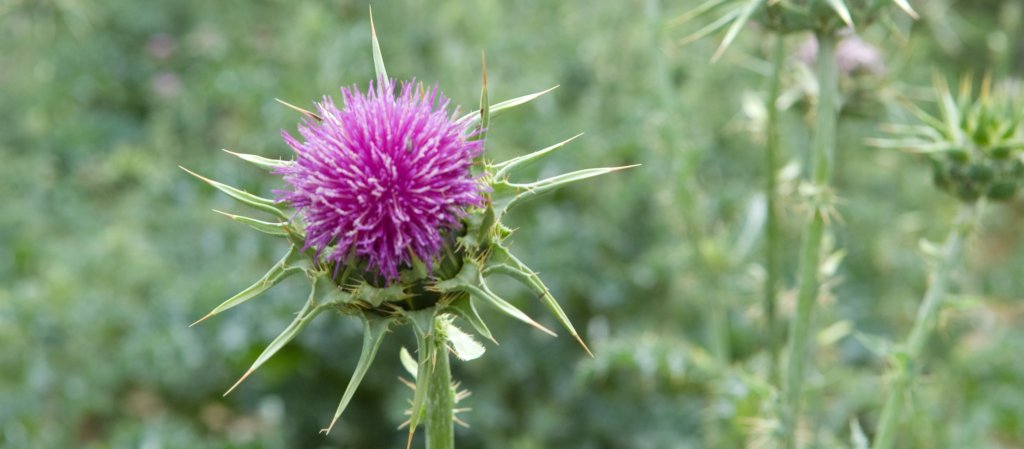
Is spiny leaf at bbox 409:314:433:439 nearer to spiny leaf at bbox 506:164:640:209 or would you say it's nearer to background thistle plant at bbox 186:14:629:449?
background thistle plant at bbox 186:14:629:449

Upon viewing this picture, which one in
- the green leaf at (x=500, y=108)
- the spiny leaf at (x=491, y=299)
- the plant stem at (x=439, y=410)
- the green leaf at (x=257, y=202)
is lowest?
the plant stem at (x=439, y=410)

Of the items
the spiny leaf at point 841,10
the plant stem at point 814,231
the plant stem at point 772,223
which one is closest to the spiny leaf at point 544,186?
the spiny leaf at point 841,10

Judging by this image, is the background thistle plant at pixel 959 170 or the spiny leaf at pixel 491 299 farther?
the background thistle plant at pixel 959 170

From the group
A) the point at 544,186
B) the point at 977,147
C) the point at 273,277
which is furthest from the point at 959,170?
the point at 273,277

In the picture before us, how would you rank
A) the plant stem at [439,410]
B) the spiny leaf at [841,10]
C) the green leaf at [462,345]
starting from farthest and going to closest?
the spiny leaf at [841,10], the plant stem at [439,410], the green leaf at [462,345]

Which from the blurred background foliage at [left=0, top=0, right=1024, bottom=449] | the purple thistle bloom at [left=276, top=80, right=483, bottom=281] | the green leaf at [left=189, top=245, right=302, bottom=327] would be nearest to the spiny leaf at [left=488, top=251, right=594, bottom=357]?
the purple thistle bloom at [left=276, top=80, right=483, bottom=281]

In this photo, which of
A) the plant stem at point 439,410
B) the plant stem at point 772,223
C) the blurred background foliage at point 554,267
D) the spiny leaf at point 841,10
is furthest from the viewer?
the blurred background foliage at point 554,267

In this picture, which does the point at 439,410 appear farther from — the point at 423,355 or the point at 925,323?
the point at 925,323

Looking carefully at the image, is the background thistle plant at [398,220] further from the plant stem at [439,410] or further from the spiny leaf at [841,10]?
the spiny leaf at [841,10]
